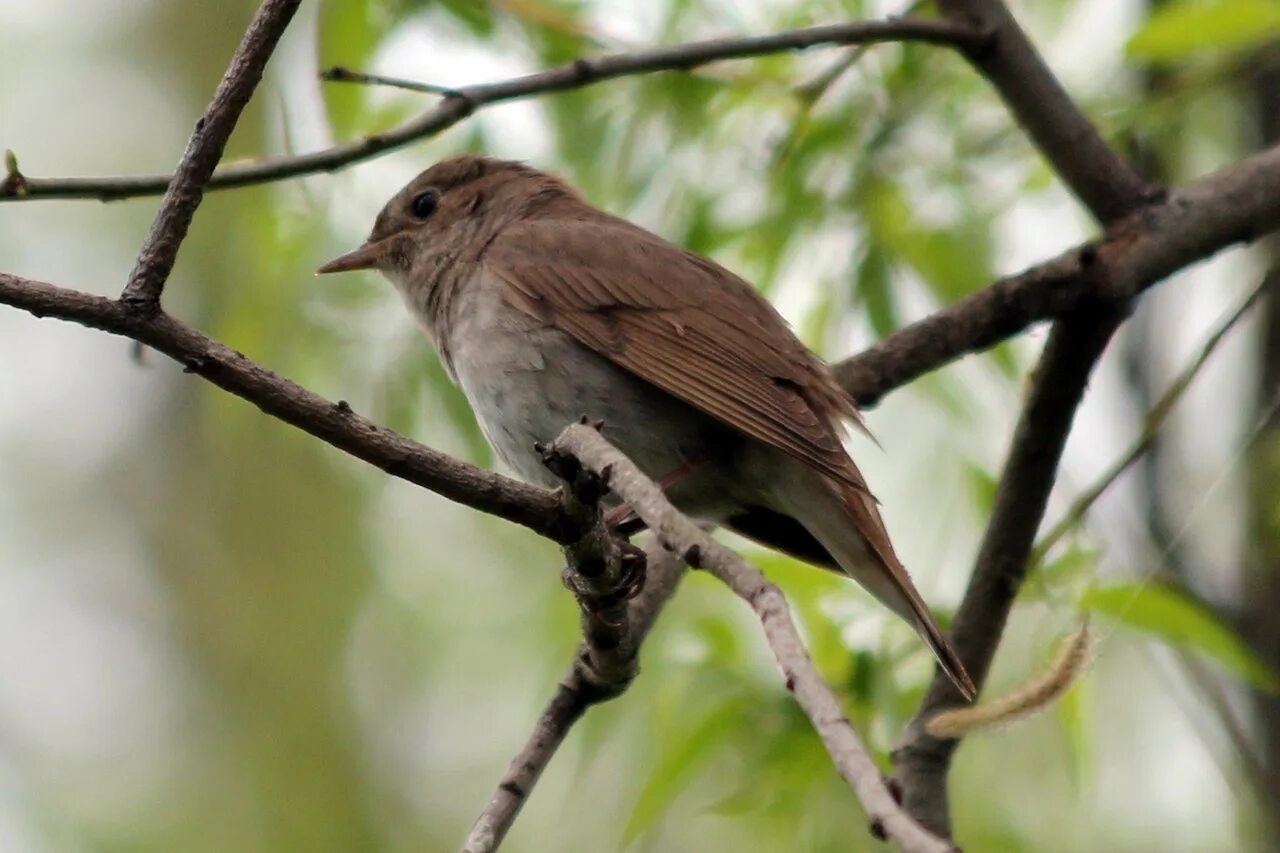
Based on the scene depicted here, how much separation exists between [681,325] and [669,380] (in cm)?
38

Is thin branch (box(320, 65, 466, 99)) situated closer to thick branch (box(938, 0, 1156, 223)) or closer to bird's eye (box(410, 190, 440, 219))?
thick branch (box(938, 0, 1156, 223))

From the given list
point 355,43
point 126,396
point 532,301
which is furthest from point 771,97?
point 126,396

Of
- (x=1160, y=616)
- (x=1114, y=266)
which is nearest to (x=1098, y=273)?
(x=1114, y=266)

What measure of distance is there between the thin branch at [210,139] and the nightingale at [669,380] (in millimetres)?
1854

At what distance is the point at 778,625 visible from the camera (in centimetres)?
203

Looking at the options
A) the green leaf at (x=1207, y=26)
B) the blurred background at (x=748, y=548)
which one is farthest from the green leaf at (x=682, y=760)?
the green leaf at (x=1207, y=26)

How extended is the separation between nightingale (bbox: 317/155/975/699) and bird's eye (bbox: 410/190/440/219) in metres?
0.58

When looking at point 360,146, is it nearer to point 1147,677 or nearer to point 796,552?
point 796,552

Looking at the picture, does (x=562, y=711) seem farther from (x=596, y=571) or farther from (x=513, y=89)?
(x=513, y=89)

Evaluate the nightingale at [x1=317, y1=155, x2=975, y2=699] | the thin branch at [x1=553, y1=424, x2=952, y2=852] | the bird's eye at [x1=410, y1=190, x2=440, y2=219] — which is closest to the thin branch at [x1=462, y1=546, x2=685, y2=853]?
the nightingale at [x1=317, y1=155, x2=975, y2=699]

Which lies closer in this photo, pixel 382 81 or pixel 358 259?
pixel 382 81

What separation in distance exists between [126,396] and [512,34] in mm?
9135

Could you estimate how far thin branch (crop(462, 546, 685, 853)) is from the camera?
3281 millimetres

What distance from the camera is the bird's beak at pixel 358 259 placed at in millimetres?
5410
